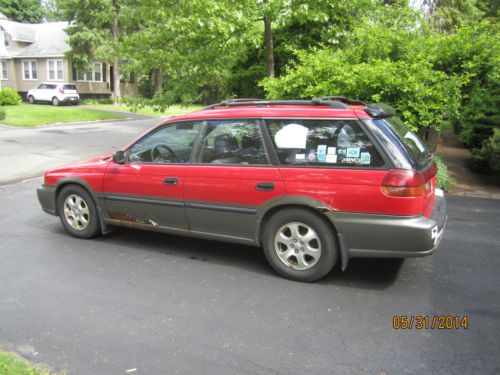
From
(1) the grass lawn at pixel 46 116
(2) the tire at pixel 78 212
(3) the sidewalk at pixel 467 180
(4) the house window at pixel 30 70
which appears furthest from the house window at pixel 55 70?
(2) the tire at pixel 78 212

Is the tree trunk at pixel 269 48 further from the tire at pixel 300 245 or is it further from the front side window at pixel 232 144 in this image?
the tire at pixel 300 245

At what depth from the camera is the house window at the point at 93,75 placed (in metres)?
37.7

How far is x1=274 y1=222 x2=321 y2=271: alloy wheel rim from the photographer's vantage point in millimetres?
4246

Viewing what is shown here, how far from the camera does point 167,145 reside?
509 cm

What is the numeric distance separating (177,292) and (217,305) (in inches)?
18.1

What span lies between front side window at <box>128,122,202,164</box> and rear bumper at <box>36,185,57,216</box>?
1263 mm

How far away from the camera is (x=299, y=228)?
430 cm

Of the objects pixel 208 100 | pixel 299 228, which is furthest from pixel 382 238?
pixel 208 100

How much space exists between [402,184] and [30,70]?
40666 millimetres

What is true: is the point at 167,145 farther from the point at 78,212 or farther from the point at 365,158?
the point at 365,158

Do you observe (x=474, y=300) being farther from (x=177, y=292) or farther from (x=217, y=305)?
(x=177, y=292)

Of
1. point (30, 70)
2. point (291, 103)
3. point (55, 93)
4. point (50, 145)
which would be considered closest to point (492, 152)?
point (291, 103)

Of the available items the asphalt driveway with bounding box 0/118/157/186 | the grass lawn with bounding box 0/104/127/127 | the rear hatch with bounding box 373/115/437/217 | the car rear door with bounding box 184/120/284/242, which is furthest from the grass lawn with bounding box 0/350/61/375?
the grass lawn with bounding box 0/104/127/127

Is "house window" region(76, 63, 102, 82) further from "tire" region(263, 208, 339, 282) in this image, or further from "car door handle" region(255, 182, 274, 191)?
"tire" region(263, 208, 339, 282)
